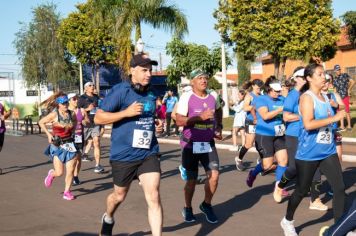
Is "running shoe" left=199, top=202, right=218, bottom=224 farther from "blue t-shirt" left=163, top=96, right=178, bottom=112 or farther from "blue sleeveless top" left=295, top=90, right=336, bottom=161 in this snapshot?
"blue t-shirt" left=163, top=96, right=178, bottom=112

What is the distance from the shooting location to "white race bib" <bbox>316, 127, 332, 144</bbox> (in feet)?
19.0

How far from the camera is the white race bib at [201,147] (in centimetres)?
682

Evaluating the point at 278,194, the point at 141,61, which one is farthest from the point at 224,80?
the point at 141,61

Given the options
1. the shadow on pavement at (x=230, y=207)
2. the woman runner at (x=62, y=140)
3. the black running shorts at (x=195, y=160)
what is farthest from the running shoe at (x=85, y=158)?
the black running shorts at (x=195, y=160)

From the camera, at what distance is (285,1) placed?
1095 inches

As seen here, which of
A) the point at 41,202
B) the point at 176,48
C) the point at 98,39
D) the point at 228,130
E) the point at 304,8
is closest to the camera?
the point at 41,202

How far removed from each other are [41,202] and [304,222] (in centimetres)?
418

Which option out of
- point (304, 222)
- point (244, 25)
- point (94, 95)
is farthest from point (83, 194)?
point (244, 25)

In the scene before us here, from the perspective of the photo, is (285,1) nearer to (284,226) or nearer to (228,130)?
(228,130)

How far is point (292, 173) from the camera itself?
730 cm

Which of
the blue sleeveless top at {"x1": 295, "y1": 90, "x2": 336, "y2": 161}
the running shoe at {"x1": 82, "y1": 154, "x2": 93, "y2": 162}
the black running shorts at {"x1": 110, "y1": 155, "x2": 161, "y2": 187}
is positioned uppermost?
the blue sleeveless top at {"x1": 295, "y1": 90, "x2": 336, "y2": 161}

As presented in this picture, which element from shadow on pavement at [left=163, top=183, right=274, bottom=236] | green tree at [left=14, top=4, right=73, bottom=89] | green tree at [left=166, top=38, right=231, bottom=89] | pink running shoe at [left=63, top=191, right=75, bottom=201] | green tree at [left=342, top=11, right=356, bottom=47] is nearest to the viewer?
shadow on pavement at [left=163, top=183, right=274, bottom=236]

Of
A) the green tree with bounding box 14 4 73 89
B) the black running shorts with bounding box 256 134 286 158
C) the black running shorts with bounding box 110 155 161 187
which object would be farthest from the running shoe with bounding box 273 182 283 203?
the green tree with bounding box 14 4 73 89

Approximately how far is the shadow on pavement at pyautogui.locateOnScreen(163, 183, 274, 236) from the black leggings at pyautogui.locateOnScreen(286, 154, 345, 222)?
1.19 meters
